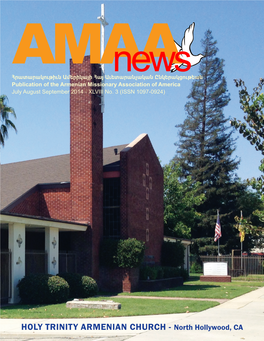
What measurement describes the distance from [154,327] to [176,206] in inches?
1449

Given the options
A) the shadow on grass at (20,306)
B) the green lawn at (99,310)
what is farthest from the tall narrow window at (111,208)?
the shadow on grass at (20,306)

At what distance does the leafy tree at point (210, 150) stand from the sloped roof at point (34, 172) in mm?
28673

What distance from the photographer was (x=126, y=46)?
18156 millimetres

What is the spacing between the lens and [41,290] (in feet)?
63.3

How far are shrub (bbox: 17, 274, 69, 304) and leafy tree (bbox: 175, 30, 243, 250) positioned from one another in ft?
130

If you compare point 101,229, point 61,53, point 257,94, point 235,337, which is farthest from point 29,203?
point 257,94

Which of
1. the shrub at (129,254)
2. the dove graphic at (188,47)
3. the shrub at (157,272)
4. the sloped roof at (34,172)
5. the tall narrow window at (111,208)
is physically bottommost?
the shrub at (157,272)

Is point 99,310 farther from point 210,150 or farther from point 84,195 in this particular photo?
point 210,150

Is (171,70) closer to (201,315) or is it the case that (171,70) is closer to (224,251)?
(201,315)

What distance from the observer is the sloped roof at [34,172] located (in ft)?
90.6

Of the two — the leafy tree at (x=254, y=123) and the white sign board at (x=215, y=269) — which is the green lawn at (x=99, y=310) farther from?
the white sign board at (x=215, y=269)

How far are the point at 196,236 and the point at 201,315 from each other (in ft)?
147

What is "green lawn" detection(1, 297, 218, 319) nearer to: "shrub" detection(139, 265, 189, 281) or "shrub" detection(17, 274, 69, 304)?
"shrub" detection(17, 274, 69, 304)

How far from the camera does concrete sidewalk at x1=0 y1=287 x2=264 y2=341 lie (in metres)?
11.7
